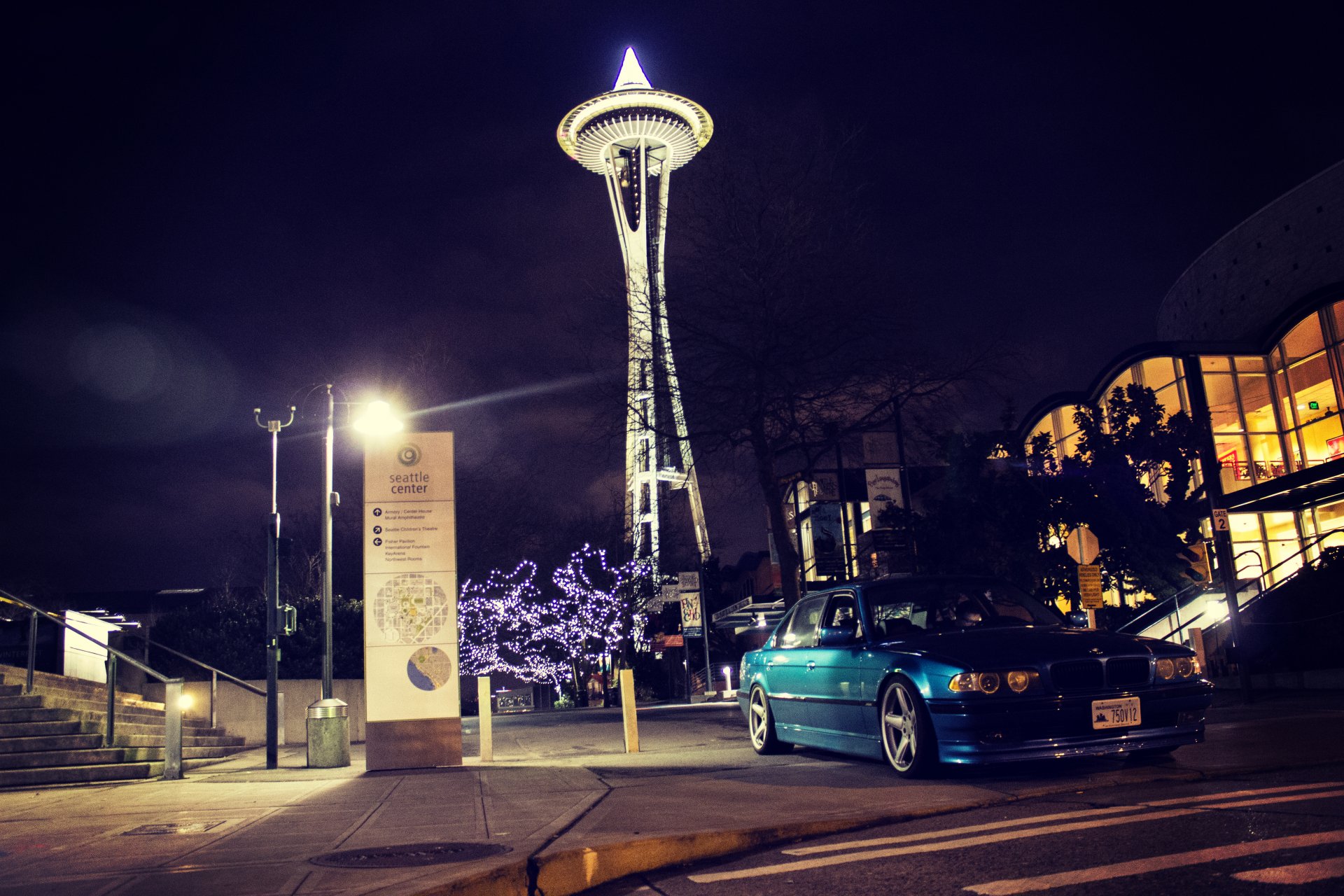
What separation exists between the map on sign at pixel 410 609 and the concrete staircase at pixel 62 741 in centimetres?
383

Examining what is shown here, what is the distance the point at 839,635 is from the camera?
8883 mm

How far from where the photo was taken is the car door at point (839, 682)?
8.73 m

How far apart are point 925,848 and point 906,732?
2625mm

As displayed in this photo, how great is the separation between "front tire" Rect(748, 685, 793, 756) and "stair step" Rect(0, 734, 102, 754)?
800cm

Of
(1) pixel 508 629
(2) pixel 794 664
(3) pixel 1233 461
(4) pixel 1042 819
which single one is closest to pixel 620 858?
(4) pixel 1042 819

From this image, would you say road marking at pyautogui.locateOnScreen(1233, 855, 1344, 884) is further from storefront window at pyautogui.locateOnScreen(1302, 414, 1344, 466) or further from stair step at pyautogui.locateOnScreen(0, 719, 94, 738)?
storefront window at pyautogui.locateOnScreen(1302, 414, 1344, 466)

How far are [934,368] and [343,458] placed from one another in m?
17.2

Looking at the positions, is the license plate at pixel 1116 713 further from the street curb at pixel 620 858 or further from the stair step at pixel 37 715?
the stair step at pixel 37 715

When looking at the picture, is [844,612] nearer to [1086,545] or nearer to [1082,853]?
[1082,853]

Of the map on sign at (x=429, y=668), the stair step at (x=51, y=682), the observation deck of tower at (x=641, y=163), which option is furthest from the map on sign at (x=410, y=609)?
the observation deck of tower at (x=641, y=163)

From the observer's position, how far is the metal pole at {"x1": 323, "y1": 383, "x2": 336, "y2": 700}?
15172mm

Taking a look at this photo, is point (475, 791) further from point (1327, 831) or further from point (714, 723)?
point (714, 723)

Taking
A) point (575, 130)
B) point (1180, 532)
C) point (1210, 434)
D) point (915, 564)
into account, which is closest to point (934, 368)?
point (915, 564)

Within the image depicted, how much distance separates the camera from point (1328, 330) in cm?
3291
